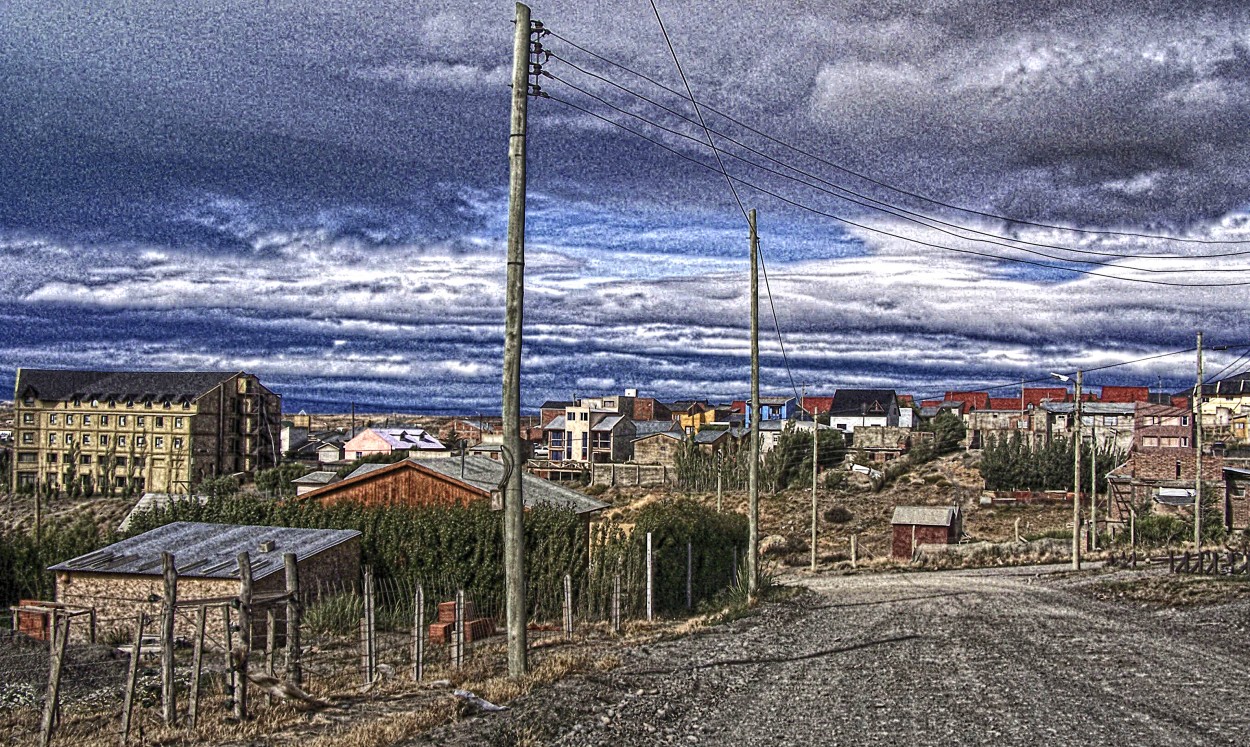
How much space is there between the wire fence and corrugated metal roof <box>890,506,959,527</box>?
69.9 ft

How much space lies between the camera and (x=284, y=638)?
2247cm

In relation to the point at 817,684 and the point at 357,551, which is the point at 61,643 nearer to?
the point at 817,684

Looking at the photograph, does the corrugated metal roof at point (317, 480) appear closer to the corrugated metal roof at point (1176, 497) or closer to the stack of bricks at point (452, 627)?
the stack of bricks at point (452, 627)

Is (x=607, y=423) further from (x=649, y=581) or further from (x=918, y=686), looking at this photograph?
(x=918, y=686)

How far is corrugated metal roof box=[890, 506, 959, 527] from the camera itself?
50000mm

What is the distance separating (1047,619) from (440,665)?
1370cm

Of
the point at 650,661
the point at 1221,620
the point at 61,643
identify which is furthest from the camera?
the point at 1221,620

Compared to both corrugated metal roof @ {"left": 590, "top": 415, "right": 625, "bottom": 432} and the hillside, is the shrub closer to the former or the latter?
the hillside

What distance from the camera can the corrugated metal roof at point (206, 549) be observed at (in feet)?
79.9

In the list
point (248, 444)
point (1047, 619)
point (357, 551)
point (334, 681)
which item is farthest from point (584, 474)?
point (334, 681)

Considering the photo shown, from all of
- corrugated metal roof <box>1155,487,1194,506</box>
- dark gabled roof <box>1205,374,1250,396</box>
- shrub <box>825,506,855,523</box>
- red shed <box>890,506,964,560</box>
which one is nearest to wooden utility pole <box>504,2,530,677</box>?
red shed <box>890,506,964,560</box>

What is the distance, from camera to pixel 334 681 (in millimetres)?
14859

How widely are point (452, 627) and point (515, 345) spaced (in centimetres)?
824

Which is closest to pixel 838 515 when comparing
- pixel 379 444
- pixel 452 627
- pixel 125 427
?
pixel 379 444
